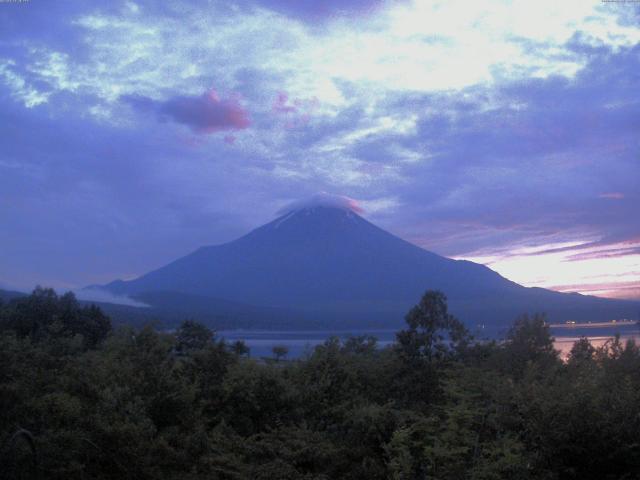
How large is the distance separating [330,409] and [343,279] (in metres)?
89.6

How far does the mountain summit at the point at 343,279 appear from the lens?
6988 centimetres

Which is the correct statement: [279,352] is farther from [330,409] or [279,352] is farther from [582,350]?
[582,350]

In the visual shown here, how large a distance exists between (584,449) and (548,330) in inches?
165

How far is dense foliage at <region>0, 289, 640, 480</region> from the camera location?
21.5ft

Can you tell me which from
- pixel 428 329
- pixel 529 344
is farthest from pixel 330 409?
pixel 529 344

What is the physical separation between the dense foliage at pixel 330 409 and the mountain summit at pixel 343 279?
43.8 metres

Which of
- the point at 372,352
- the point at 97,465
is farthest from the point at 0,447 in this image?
the point at 372,352

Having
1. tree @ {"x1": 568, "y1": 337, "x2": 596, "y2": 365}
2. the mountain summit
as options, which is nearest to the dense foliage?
tree @ {"x1": 568, "y1": 337, "x2": 596, "y2": 365}

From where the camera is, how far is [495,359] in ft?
33.5

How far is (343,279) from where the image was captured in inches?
3873

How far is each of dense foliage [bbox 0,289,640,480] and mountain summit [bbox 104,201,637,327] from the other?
144ft

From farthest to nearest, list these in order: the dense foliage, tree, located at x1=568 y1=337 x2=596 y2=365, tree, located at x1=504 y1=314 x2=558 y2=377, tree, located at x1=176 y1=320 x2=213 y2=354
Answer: tree, located at x1=176 y1=320 x2=213 y2=354, tree, located at x1=568 y1=337 x2=596 y2=365, tree, located at x1=504 y1=314 x2=558 y2=377, the dense foliage

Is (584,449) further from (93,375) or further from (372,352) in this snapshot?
(93,375)

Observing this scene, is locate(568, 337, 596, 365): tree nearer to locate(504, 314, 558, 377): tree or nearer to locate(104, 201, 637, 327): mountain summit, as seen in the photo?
locate(504, 314, 558, 377): tree
